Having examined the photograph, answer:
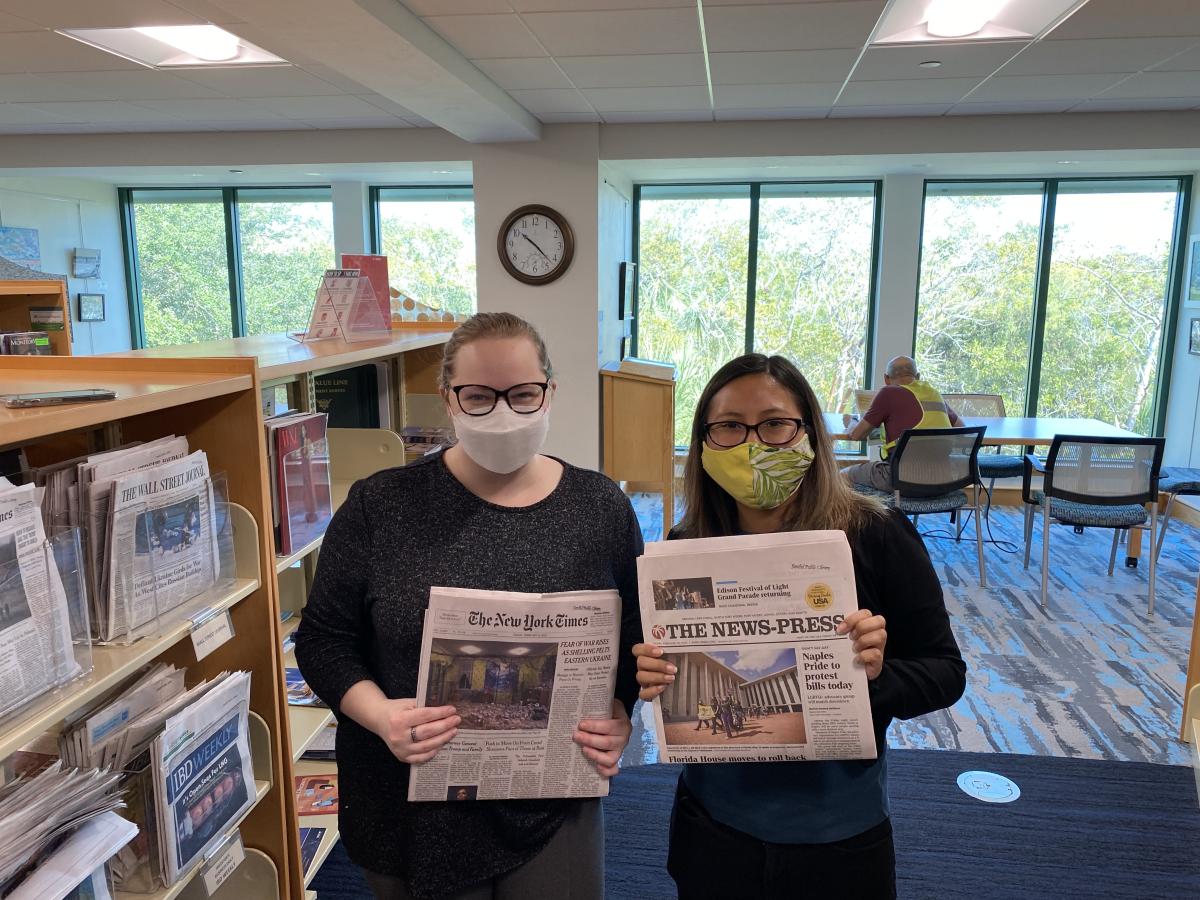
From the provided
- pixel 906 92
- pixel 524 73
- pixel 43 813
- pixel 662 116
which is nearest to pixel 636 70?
pixel 524 73

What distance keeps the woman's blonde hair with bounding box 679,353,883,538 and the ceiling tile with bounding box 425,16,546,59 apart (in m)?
2.52

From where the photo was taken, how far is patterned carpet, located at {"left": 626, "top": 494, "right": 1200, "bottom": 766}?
2.97m

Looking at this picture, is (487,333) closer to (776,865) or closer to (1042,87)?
(776,865)

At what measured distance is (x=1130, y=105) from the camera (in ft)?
15.4

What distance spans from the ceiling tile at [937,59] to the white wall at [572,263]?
185cm

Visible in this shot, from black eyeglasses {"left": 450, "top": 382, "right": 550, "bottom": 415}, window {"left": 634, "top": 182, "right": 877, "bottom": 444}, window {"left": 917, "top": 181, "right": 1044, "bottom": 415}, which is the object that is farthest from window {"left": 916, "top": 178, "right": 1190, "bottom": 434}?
black eyeglasses {"left": 450, "top": 382, "right": 550, "bottom": 415}

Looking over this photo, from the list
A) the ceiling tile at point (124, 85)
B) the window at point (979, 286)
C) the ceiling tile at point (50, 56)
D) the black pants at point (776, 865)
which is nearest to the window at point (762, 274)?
the window at point (979, 286)

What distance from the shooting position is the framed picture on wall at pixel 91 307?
681 centimetres

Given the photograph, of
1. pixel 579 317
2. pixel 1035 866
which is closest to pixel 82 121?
pixel 579 317

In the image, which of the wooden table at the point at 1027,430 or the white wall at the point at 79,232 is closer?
the wooden table at the point at 1027,430

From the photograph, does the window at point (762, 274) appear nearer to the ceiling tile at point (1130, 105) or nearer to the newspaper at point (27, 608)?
the ceiling tile at point (1130, 105)

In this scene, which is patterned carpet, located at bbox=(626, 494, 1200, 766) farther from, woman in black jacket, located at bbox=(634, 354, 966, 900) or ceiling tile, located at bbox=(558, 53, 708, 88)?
ceiling tile, located at bbox=(558, 53, 708, 88)

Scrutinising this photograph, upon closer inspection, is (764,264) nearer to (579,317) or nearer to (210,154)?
(579,317)

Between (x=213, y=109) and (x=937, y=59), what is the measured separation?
4054 mm
